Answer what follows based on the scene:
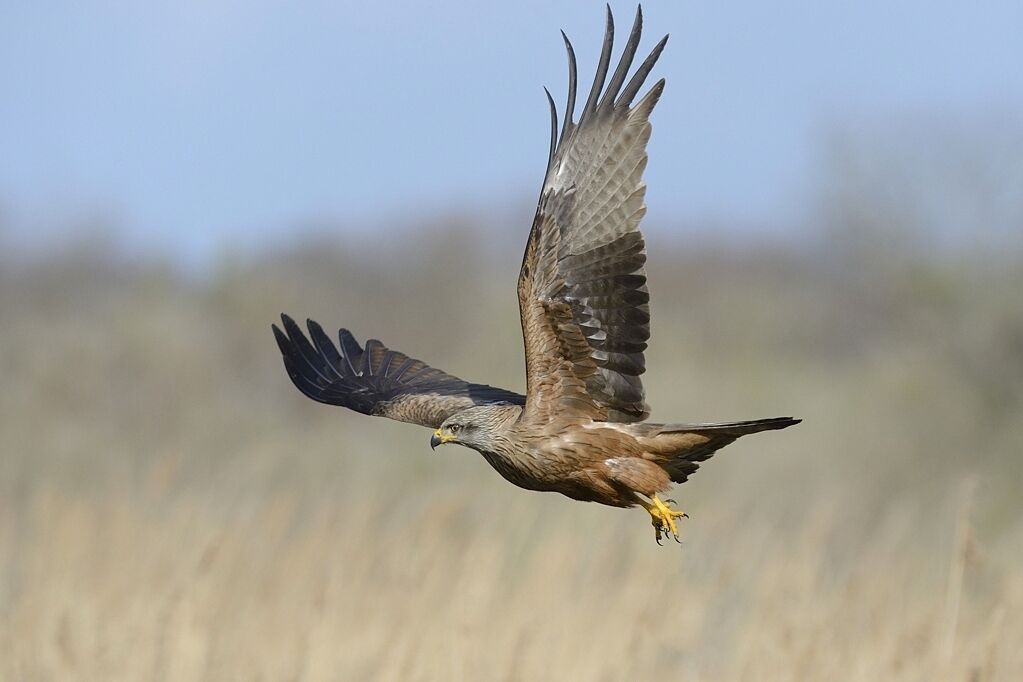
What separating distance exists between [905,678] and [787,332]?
67.2 feet

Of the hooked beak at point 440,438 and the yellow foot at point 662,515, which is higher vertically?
the hooked beak at point 440,438

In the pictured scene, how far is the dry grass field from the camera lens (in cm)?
727

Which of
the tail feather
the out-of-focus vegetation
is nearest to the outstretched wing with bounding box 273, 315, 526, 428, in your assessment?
the out-of-focus vegetation

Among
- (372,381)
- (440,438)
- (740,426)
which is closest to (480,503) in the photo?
(372,381)

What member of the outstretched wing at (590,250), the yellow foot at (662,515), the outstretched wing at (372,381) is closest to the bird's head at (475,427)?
the outstretched wing at (590,250)

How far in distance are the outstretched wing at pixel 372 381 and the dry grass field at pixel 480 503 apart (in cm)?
68

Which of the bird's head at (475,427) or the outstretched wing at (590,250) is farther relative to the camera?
the bird's head at (475,427)

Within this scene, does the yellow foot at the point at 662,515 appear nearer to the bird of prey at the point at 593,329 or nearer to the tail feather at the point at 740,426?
the bird of prey at the point at 593,329

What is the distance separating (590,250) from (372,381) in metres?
2.30

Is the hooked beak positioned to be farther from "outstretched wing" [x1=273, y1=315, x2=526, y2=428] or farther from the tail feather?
the tail feather

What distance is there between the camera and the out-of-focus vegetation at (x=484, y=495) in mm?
7281

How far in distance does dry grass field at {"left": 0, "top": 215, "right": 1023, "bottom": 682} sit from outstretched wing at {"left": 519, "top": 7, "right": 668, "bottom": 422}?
4.71ft

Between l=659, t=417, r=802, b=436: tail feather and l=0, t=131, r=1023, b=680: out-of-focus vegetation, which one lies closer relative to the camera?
l=659, t=417, r=802, b=436: tail feather

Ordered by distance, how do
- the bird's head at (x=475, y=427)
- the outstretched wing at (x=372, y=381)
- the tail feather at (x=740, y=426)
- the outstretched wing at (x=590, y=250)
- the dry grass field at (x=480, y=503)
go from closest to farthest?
the tail feather at (x=740, y=426) < the outstretched wing at (x=590, y=250) < the bird's head at (x=475, y=427) < the outstretched wing at (x=372, y=381) < the dry grass field at (x=480, y=503)
